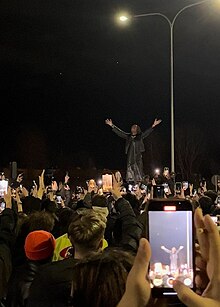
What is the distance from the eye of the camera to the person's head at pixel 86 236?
4.04 m

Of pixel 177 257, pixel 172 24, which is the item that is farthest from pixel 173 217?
pixel 172 24

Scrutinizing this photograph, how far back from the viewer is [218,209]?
9039 millimetres

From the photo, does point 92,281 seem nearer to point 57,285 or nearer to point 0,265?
point 57,285

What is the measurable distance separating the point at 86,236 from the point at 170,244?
7.01ft

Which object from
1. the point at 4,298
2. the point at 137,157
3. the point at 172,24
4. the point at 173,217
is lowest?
the point at 4,298

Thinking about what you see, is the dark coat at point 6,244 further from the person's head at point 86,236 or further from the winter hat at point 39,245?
the person's head at point 86,236

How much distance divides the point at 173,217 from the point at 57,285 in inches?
65.4

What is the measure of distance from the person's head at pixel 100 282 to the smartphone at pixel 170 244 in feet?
1.55

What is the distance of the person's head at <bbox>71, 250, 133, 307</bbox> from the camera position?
2.37m

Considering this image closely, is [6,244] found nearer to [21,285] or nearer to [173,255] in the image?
[21,285]

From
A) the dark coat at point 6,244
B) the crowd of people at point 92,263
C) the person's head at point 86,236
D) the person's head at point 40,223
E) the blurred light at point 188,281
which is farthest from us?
the person's head at point 40,223

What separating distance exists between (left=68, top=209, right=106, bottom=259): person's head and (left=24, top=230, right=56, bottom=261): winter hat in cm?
30

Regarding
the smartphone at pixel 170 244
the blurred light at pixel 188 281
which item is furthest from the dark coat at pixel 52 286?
the blurred light at pixel 188 281

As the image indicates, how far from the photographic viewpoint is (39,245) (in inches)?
171
